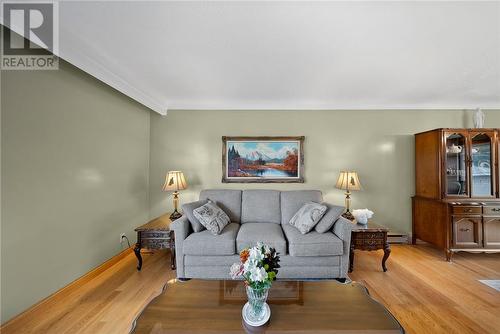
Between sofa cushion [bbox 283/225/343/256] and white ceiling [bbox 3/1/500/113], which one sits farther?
sofa cushion [bbox 283/225/343/256]

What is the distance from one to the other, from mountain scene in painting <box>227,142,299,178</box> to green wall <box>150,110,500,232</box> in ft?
0.59

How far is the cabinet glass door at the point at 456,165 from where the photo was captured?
298 cm

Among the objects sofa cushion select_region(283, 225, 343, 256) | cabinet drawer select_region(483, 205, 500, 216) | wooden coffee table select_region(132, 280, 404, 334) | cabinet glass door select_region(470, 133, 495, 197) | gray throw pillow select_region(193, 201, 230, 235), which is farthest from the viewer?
cabinet glass door select_region(470, 133, 495, 197)

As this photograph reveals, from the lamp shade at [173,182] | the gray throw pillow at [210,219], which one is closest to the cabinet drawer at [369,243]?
the gray throw pillow at [210,219]

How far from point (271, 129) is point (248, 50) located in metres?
1.66

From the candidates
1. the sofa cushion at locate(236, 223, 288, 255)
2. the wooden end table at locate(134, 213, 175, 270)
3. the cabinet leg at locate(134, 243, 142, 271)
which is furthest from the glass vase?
the cabinet leg at locate(134, 243, 142, 271)

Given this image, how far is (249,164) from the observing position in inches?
138

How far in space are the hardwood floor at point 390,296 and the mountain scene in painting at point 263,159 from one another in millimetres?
1606

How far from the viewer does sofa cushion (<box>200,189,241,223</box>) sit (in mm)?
3018

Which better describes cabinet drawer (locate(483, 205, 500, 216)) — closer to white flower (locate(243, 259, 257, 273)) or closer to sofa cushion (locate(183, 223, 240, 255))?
sofa cushion (locate(183, 223, 240, 255))

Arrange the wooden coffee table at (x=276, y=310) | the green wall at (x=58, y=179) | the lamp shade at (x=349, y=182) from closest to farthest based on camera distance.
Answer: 1. the wooden coffee table at (x=276, y=310)
2. the green wall at (x=58, y=179)
3. the lamp shade at (x=349, y=182)

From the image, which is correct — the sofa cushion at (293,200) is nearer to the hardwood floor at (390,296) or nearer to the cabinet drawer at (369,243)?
the cabinet drawer at (369,243)

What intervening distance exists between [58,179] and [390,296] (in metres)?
3.40

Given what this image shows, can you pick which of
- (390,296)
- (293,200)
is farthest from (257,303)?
(293,200)
